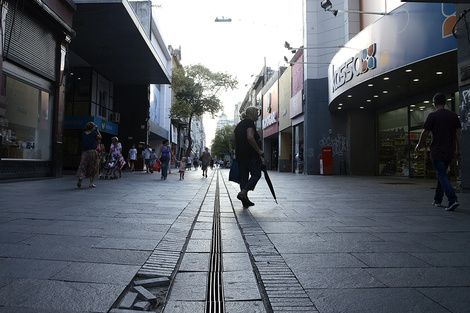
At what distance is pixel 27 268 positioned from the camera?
2408 mm

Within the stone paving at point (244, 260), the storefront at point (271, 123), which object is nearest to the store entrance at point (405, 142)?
the stone paving at point (244, 260)

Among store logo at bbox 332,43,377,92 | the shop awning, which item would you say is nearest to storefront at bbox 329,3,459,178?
store logo at bbox 332,43,377,92

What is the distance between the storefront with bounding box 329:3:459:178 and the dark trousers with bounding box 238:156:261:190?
8.41m

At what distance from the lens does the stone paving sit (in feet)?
6.35

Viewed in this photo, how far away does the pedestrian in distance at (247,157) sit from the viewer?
5961 mm

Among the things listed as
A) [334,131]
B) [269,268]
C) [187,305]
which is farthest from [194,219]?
[334,131]

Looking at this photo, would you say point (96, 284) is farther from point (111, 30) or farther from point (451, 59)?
point (111, 30)

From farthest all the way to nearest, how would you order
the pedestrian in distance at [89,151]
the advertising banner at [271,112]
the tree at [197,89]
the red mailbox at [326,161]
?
the advertising banner at [271,112] → the tree at [197,89] → the red mailbox at [326,161] → the pedestrian in distance at [89,151]

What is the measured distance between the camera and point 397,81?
1445 centimetres

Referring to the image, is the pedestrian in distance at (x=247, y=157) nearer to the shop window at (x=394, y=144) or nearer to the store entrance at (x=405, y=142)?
the store entrance at (x=405, y=142)

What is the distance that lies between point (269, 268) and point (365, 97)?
57.7 feet

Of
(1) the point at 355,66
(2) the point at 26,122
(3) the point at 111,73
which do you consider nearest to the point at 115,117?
(3) the point at 111,73

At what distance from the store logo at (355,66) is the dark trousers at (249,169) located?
10012 mm

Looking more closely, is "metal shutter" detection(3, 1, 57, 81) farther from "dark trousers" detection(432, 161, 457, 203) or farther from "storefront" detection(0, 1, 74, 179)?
"dark trousers" detection(432, 161, 457, 203)
